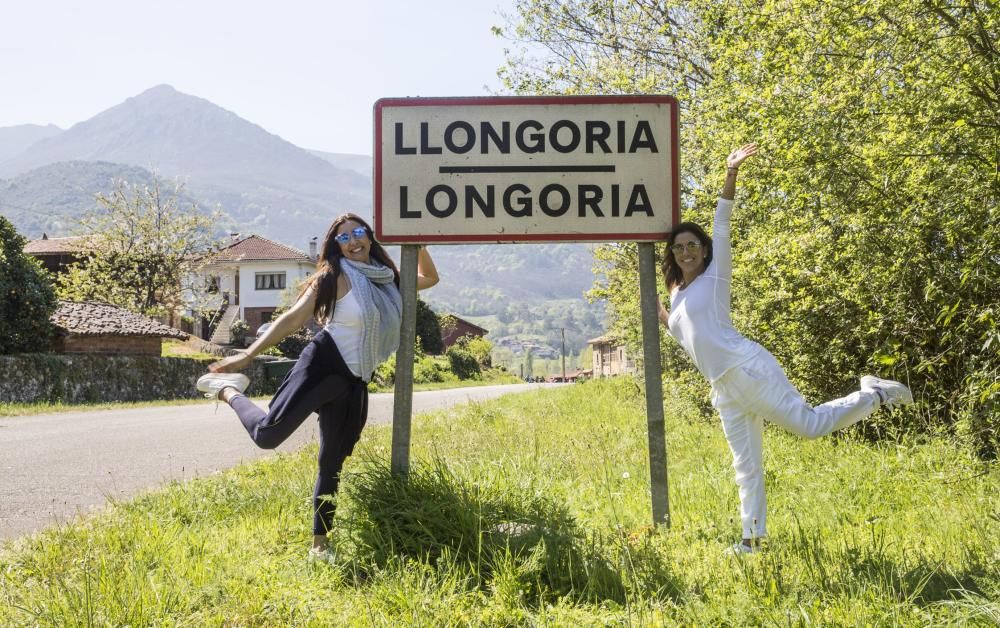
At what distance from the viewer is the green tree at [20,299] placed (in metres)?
21.0

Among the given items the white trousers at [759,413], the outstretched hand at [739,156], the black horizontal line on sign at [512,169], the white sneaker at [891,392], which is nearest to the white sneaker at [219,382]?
the black horizontal line on sign at [512,169]

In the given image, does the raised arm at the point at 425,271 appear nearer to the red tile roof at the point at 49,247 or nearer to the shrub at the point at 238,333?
the shrub at the point at 238,333

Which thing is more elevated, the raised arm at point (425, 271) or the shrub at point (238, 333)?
the shrub at point (238, 333)

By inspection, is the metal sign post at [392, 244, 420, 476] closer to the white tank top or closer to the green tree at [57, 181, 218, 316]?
the white tank top

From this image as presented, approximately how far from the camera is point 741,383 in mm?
4105

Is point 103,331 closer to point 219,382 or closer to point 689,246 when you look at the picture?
point 219,382

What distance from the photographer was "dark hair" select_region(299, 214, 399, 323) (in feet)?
14.0

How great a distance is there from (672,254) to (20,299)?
21914 millimetres

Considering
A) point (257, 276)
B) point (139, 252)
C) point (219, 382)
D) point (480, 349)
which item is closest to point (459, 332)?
point (480, 349)

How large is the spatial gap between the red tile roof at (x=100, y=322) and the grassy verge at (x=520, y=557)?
21.6 meters

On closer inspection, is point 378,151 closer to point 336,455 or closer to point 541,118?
point 541,118

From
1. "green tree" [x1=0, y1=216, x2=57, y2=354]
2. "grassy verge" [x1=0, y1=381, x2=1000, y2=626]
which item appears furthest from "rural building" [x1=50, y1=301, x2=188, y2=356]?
"grassy verge" [x1=0, y1=381, x2=1000, y2=626]

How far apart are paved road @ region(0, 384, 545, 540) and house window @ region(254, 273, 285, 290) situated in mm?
56310

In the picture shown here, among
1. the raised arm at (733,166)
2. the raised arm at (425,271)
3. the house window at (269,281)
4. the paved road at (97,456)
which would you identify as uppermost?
the house window at (269,281)
